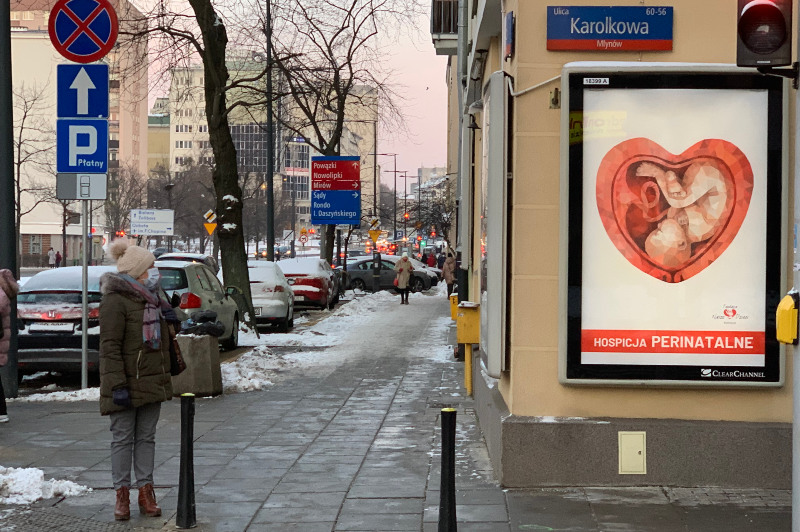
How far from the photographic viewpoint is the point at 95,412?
11.9m

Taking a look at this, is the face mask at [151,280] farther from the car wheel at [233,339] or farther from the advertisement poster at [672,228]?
the car wheel at [233,339]

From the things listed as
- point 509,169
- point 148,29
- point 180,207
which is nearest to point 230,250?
point 148,29

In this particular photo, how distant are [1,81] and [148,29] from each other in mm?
11561

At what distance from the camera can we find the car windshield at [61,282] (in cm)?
1416

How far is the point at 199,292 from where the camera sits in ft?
60.2

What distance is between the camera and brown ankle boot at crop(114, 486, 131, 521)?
705 centimetres

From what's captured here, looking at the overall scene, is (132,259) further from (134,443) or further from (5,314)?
(5,314)

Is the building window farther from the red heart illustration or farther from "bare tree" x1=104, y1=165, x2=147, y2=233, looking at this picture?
the red heart illustration

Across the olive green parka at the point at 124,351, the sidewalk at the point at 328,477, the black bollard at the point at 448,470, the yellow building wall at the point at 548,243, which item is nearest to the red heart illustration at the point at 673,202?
the yellow building wall at the point at 548,243

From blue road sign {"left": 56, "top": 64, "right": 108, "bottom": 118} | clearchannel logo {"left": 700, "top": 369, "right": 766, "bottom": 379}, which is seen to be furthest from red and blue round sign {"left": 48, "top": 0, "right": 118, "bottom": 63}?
clearchannel logo {"left": 700, "top": 369, "right": 766, "bottom": 379}

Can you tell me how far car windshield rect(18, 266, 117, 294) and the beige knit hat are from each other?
263 inches

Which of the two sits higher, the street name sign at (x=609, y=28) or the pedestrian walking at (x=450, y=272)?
the street name sign at (x=609, y=28)

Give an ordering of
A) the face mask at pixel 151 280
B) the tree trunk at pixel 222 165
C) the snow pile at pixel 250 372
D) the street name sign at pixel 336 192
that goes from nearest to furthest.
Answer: the face mask at pixel 151 280 < the snow pile at pixel 250 372 < the tree trunk at pixel 222 165 < the street name sign at pixel 336 192

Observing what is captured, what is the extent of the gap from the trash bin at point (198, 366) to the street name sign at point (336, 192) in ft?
81.8
